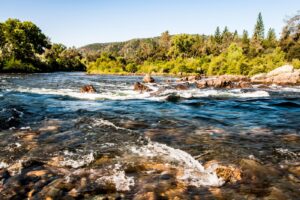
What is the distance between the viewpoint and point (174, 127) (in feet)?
34.7

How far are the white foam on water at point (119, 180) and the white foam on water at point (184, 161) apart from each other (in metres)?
1.06

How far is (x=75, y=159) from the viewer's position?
23.1 feet

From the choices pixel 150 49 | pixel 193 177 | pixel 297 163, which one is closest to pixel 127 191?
pixel 193 177

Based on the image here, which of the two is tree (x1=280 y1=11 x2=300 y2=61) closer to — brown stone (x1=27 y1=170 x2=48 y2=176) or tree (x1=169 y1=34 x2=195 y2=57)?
tree (x1=169 y1=34 x2=195 y2=57)

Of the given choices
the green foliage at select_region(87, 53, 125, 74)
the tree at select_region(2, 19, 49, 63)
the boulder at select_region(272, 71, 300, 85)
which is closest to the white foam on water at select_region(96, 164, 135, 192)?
the boulder at select_region(272, 71, 300, 85)

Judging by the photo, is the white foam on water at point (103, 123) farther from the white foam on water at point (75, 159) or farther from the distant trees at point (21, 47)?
the distant trees at point (21, 47)

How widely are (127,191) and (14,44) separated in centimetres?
9576

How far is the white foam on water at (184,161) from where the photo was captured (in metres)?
5.87

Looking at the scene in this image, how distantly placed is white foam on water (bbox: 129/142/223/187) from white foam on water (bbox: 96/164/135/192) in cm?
106

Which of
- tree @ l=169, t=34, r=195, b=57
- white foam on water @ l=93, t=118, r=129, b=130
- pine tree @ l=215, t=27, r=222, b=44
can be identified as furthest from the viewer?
pine tree @ l=215, t=27, r=222, b=44

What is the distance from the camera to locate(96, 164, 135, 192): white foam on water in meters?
5.59

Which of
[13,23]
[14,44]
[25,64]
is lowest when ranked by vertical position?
[25,64]

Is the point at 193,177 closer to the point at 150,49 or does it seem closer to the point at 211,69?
the point at 211,69

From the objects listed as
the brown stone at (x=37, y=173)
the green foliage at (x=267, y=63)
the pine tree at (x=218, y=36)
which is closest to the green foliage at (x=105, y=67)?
the green foliage at (x=267, y=63)
